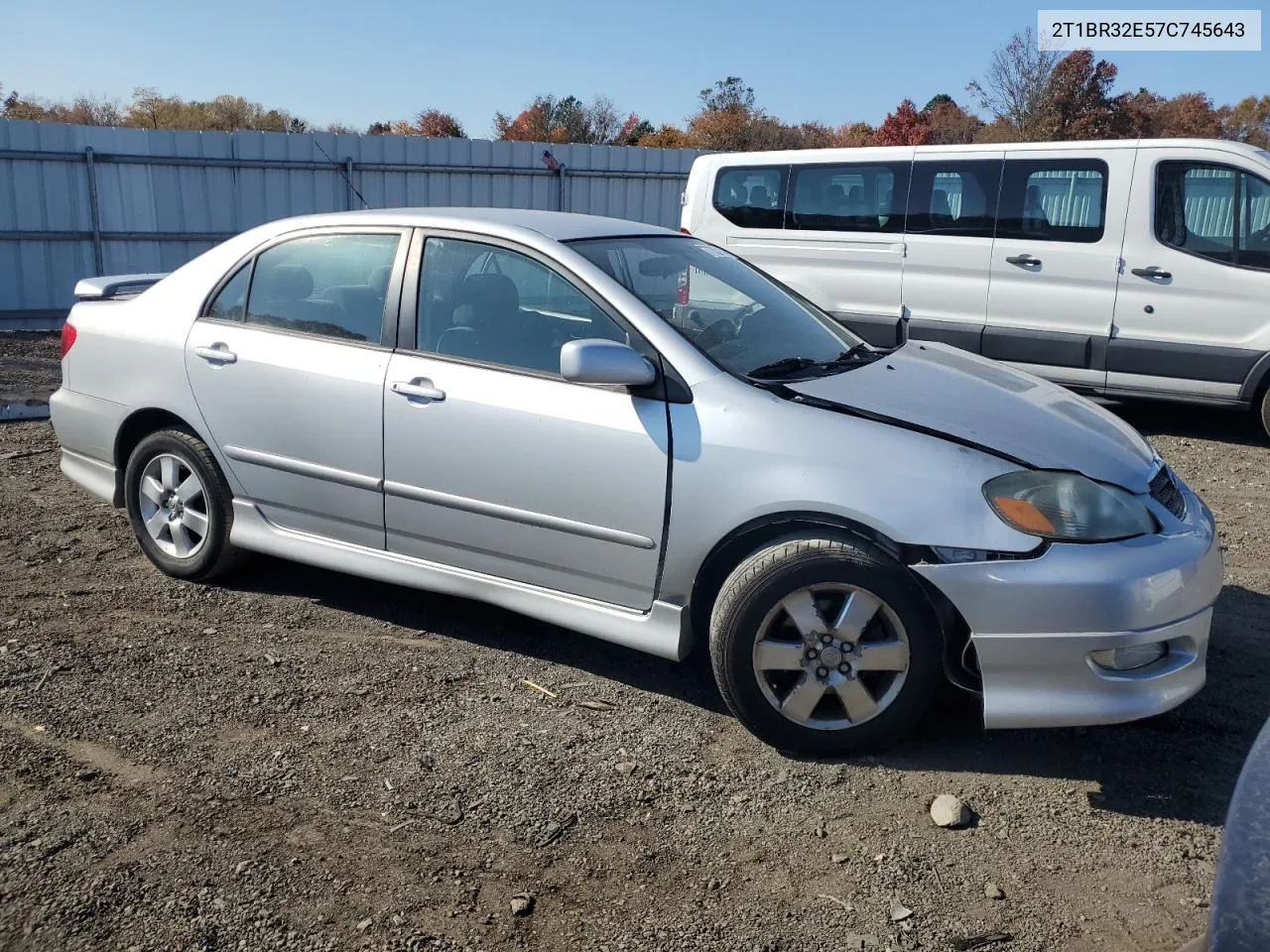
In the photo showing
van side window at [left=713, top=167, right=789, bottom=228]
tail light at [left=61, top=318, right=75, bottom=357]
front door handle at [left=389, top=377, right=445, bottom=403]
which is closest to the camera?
front door handle at [left=389, top=377, right=445, bottom=403]

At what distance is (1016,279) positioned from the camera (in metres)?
8.42

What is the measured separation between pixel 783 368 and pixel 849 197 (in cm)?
579

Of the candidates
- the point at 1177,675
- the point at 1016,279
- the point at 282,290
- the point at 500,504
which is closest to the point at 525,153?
the point at 1016,279

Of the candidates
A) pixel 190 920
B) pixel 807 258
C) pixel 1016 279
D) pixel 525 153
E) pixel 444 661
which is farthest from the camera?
pixel 525 153

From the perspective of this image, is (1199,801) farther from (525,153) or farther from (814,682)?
(525,153)

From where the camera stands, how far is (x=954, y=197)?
8.66 m

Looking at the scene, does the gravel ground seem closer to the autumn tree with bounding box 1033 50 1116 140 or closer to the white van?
the white van

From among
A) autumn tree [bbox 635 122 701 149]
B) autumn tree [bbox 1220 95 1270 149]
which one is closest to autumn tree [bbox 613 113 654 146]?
autumn tree [bbox 635 122 701 149]

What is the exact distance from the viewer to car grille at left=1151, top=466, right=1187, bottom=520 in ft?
11.6

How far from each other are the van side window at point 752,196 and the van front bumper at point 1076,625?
674cm

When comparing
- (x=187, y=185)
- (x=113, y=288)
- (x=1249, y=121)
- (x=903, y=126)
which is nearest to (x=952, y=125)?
(x=903, y=126)

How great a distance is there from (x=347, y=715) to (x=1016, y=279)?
21.3 feet

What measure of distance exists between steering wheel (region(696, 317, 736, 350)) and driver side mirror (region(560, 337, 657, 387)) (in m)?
0.30

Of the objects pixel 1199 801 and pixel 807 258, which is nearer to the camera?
pixel 1199 801
